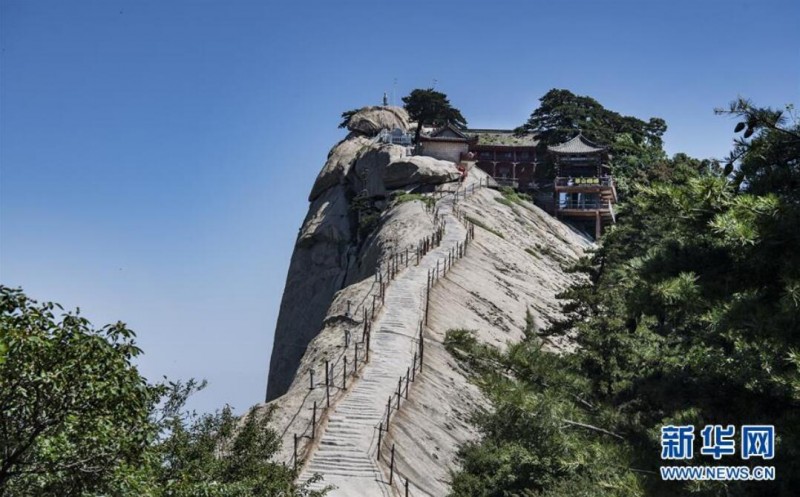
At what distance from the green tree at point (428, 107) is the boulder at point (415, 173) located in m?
15.5

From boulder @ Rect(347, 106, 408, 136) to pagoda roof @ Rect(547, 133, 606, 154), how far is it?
1760 centimetres

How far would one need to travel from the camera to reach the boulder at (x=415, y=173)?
6888 cm

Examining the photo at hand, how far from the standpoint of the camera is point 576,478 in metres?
16.3

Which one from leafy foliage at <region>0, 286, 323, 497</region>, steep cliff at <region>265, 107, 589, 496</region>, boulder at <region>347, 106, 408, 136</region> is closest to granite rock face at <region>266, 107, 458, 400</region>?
steep cliff at <region>265, 107, 589, 496</region>

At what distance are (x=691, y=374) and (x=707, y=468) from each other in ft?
6.16

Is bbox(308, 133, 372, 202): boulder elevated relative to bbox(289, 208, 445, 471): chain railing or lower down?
elevated

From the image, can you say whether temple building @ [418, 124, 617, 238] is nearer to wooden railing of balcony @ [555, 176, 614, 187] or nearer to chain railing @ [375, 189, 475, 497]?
wooden railing of balcony @ [555, 176, 614, 187]

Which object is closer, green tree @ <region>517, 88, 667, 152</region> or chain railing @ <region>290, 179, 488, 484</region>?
chain railing @ <region>290, 179, 488, 484</region>

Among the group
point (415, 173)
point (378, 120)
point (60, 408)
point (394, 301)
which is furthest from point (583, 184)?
point (60, 408)

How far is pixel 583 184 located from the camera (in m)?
71.2

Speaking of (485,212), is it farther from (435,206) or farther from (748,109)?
(748,109)

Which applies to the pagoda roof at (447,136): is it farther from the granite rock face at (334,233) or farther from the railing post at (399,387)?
the railing post at (399,387)

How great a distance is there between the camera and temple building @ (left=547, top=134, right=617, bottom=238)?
71125 millimetres

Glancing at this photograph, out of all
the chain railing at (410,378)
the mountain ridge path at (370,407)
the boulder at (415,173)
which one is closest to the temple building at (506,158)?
the boulder at (415,173)
